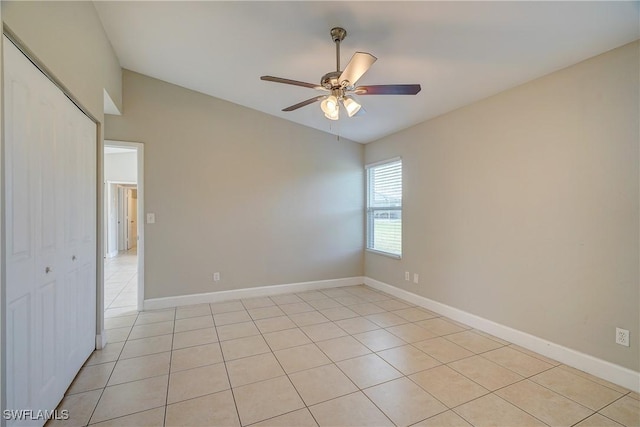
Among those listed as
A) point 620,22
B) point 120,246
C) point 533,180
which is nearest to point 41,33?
point 620,22

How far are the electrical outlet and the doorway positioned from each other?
4574mm

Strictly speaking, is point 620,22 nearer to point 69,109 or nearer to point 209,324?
point 69,109

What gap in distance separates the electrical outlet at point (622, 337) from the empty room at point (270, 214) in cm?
3

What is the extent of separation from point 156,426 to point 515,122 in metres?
3.60

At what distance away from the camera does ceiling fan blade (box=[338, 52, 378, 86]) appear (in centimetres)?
178

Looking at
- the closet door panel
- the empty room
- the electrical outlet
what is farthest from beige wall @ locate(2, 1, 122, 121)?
the electrical outlet

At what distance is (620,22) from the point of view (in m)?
1.84

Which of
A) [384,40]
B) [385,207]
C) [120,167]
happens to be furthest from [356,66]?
[120,167]

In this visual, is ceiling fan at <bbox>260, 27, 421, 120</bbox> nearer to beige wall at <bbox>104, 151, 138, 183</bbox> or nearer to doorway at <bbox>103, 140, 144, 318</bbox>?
doorway at <bbox>103, 140, 144, 318</bbox>

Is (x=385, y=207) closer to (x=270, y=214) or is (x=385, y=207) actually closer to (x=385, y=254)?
(x=385, y=254)

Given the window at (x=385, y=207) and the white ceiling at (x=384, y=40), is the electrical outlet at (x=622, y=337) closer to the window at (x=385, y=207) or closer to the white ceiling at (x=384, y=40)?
the white ceiling at (x=384, y=40)

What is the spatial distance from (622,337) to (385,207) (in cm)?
288

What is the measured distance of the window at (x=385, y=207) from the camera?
428cm

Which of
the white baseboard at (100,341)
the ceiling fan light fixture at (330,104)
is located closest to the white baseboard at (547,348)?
the ceiling fan light fixture at (330,104)
